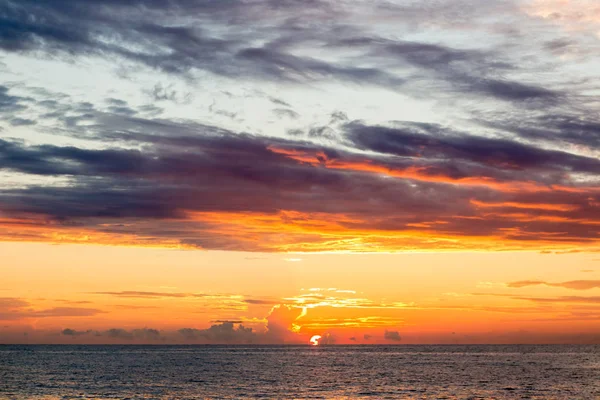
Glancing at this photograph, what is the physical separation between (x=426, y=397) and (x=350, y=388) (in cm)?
2015

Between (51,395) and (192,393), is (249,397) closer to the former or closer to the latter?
(192,393)

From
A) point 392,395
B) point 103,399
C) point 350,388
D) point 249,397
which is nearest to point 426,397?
point 392,395

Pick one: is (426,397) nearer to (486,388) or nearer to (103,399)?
(486,388)

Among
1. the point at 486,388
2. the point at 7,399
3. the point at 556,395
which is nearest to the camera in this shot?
the point at 7,399

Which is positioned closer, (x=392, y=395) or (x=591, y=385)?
(x=392, y=395)

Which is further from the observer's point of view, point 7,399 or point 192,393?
point 192,393

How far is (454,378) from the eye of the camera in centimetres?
14900

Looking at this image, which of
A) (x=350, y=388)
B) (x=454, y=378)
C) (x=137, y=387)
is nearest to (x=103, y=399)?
(x=137, y=387)

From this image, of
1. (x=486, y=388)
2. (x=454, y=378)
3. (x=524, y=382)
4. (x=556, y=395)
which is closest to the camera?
(x=556, y=395)

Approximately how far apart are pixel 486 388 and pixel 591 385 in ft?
72.3

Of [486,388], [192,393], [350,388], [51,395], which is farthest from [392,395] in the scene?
[51,395]

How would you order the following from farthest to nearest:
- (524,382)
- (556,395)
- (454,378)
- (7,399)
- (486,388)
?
(454,378) → (524,382) → (486,388) → (556,395) → (7,399)

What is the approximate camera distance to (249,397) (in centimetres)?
10906

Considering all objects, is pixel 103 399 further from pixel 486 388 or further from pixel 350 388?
pixel 486 388
